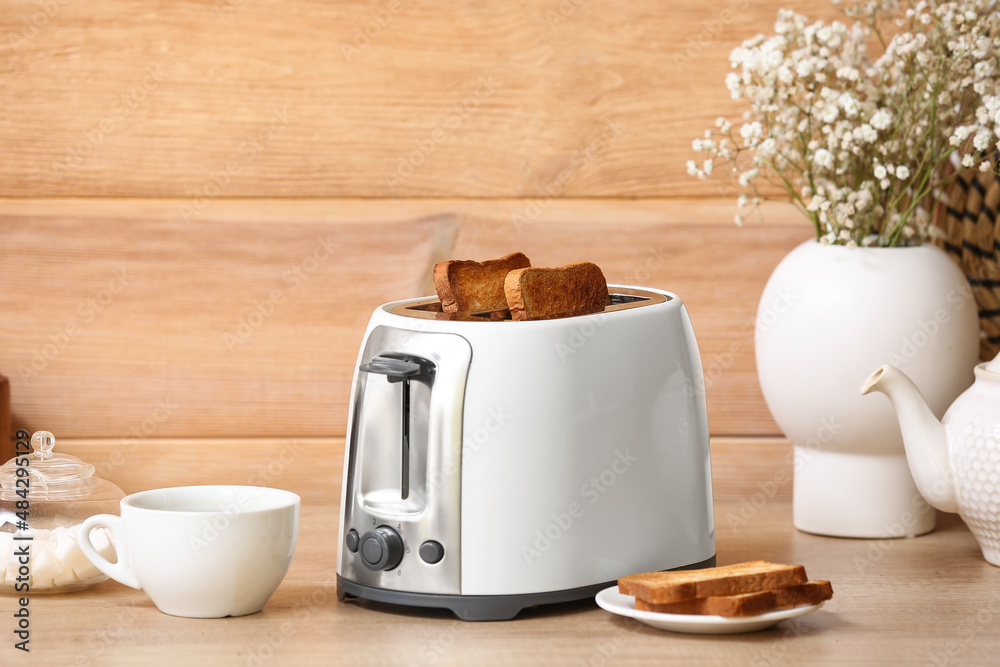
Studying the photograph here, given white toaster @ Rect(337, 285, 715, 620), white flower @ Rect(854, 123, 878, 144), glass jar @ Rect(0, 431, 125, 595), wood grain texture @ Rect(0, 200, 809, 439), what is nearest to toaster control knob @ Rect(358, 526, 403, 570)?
white toaster @ Rect(337, 285, 715, 620)

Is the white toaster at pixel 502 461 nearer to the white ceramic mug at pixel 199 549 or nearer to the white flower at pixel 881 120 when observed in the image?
the white ceramic mug at pixel 199 549

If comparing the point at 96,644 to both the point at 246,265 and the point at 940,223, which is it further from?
the point at 940,223

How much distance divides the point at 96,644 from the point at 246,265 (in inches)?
20.5

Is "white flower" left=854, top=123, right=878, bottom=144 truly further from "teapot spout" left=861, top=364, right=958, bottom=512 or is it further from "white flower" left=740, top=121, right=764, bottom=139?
"teapot spout" left=861, top=364, right=958, bottom=512

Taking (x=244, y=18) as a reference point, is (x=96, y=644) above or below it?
below

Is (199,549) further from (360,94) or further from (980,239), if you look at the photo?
(980,239)

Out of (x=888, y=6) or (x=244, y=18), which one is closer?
(x=888, y=6)

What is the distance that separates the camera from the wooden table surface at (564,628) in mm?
725

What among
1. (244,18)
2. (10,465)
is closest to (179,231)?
(244,18)

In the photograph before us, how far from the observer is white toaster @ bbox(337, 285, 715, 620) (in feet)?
2.49

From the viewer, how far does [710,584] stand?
2.45 feet

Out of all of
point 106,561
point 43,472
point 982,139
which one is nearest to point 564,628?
point 106,561

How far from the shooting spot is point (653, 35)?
3.82ft

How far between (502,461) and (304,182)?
1.75ft
